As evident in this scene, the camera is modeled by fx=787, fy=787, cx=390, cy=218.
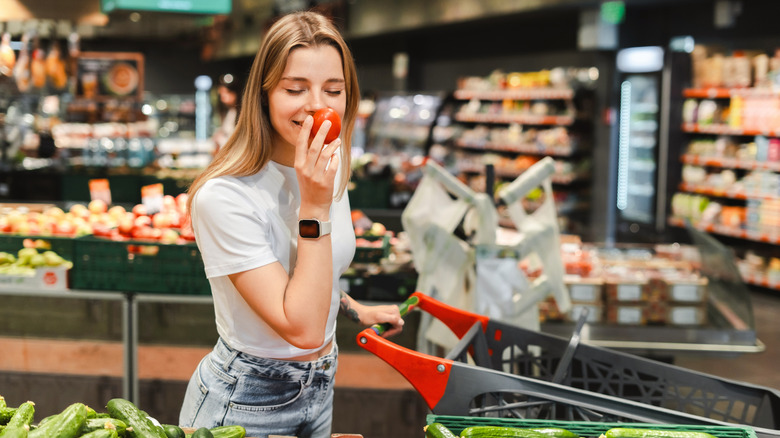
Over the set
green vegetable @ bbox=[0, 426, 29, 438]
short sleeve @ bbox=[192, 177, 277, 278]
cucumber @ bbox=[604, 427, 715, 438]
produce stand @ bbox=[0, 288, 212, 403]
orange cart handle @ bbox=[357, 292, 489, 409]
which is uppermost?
short sleeve @ bbox=[192, 177, 277, 278]

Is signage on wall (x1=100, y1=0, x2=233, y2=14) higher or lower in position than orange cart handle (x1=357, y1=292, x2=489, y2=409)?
higher

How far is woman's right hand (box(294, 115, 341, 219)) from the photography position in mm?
1567

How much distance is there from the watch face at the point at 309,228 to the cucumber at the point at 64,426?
62cm

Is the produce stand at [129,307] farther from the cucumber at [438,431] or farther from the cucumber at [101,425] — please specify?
the cucumber at [438,431]

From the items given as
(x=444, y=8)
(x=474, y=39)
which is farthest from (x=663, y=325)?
(x=474, y=39)

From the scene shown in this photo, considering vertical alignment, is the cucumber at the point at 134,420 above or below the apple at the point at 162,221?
below

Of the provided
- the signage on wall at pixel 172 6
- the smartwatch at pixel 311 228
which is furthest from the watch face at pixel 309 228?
the signage on wall at pixel 172 6

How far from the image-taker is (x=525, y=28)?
12117 mm

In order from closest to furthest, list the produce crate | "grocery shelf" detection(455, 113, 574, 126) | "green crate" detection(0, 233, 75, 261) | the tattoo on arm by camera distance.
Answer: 1. the tattoo on arm
2. the produce crate
3. "green crate" detection(0, 233, 75, 261)
4. "grocery shelf" detection(455, 113, 574, 126)

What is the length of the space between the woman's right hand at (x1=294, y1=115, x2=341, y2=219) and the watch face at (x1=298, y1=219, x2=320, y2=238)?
25 mm

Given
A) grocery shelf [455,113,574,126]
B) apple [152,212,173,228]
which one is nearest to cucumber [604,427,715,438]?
apple [152,212,173,228]

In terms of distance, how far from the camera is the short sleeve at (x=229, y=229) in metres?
1.62

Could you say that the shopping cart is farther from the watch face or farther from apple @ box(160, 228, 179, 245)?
apple @ box(160, 228, 179, 245)

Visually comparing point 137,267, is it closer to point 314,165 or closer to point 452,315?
point 452,315
